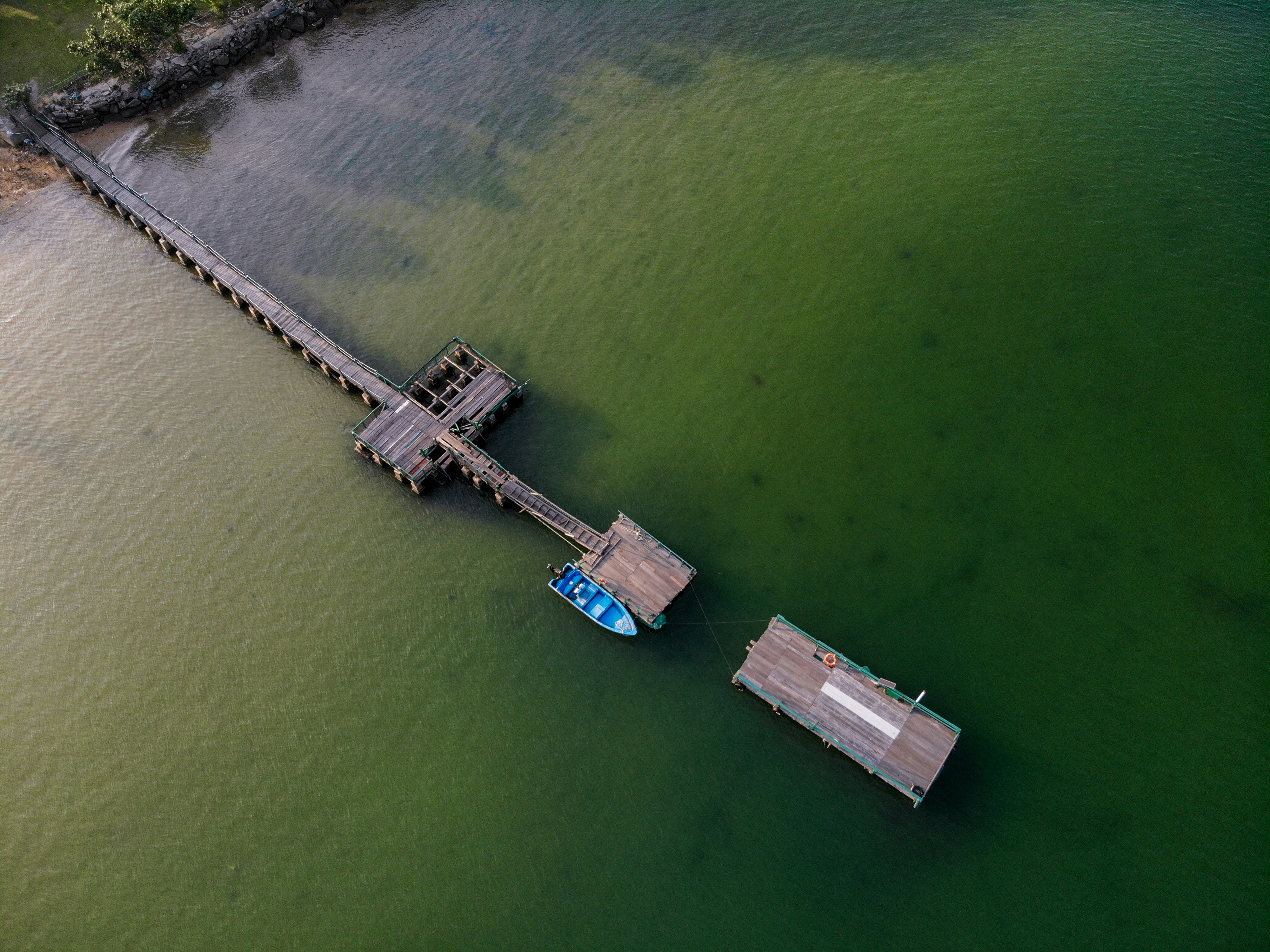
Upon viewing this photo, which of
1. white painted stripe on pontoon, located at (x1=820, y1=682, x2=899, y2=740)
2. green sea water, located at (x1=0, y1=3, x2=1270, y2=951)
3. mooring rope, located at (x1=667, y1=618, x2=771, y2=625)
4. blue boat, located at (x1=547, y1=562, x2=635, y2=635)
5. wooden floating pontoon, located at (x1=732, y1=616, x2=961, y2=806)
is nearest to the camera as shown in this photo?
wooden floating pontoon, located at (x1=732, y1=616, x2=961, y2=806)

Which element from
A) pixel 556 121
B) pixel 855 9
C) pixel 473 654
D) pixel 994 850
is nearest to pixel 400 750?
pixel 473 654

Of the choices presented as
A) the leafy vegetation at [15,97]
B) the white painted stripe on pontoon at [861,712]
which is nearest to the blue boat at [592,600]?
the white painted stripe on pontoon at [861,712]

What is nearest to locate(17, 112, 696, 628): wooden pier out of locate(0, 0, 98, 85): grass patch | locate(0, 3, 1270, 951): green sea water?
locate(0, 3, 1270, 951): green sea water

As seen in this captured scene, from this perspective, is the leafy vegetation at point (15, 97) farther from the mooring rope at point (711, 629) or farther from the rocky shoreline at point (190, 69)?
the mooring rope at point (711, 629)

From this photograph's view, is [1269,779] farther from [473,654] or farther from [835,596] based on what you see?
[473,654]

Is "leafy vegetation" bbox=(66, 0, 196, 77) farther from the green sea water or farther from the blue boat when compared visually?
the blue boat
